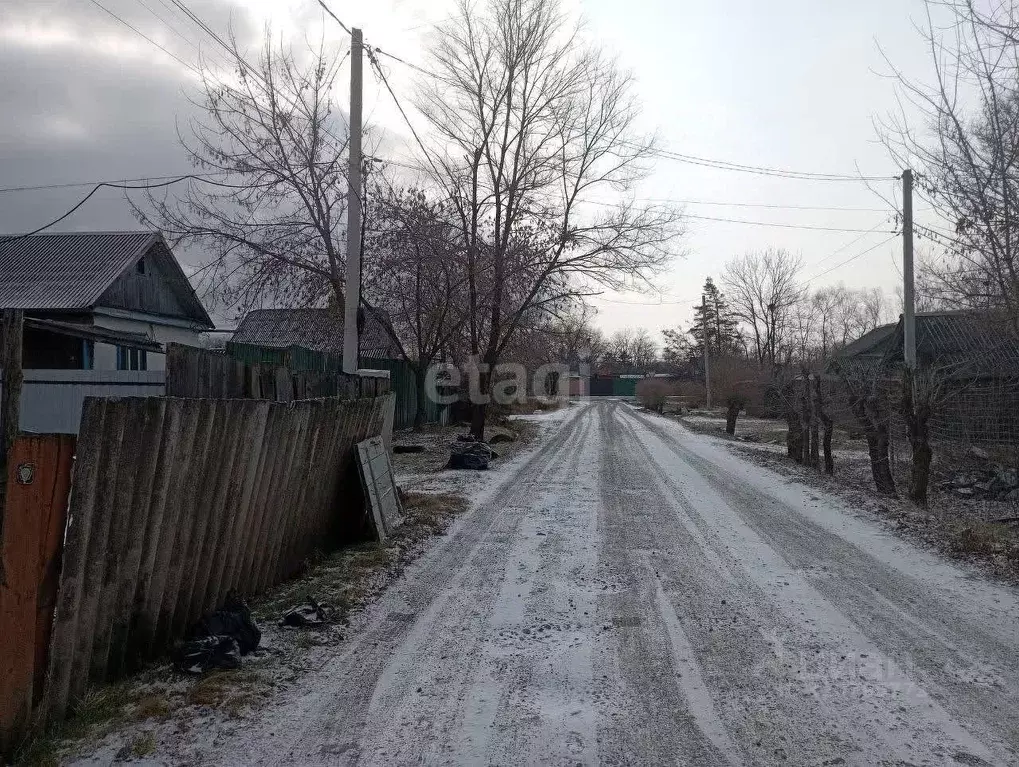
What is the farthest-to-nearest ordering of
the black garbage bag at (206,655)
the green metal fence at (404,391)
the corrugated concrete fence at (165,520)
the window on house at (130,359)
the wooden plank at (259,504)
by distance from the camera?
the green metal fence at (404,391)
the window on house at (130,359)
the wooden plank at (259,504)
the black garbage bag at (206,655)
the corrugated concrete fence at (165,520)

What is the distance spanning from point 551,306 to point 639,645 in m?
16.7

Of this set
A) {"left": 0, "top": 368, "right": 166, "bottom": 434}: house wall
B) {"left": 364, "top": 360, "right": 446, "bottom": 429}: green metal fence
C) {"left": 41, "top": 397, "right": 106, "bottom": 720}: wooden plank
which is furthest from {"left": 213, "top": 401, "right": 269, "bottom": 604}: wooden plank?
{"left": 364, "top": 360, "right": 446, "bottom": 429}: green metal fence

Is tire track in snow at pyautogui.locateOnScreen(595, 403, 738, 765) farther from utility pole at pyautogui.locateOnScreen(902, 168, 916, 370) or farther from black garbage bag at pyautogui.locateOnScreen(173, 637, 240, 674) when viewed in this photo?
utility pole at pyautogui.locateOnScreen(902, 168, 916, 370)

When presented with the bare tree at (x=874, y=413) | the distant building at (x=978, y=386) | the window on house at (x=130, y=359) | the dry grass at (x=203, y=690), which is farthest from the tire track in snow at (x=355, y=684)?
the window on house at (x=130, y=359)

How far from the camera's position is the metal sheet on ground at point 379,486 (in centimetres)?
773

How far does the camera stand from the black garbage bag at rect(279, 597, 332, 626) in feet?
17.1

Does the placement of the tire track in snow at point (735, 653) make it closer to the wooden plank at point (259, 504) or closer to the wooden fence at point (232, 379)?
the wooden plank at point (259, 504)

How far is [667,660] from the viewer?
4.62 meters

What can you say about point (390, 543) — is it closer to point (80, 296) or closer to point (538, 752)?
point (538, 752)

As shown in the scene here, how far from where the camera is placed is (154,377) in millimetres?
11281

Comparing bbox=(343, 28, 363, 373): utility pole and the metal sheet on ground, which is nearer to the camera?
the metal sheet on ground

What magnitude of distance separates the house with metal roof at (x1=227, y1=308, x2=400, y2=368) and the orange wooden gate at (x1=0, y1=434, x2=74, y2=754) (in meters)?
7.19

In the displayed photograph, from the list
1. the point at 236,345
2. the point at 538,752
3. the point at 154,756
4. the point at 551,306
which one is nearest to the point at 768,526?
the point at 538,752

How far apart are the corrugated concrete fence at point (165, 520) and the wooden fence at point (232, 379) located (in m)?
0.27
